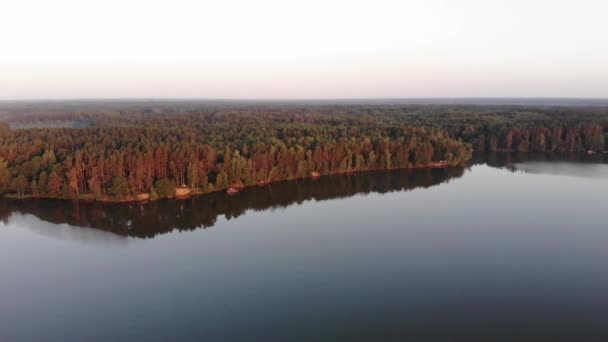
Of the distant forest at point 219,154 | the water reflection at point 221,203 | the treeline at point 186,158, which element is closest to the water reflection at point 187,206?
the water reflection at point 221,203

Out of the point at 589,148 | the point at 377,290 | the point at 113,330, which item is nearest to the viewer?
the point at 113,330

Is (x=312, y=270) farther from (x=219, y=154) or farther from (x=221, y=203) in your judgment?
(x=219, y=154)

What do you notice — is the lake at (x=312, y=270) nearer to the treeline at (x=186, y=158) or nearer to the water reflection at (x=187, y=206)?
the water reflection at (x=187, y=206)

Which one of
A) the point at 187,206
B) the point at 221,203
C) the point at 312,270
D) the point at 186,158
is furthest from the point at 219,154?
the point at 312,270

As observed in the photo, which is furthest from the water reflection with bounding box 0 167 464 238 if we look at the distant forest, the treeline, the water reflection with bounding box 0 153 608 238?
the distant forest

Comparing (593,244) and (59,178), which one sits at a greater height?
(59,178)

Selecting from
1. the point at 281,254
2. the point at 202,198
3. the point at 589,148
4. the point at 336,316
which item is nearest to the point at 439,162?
the point at 589,148

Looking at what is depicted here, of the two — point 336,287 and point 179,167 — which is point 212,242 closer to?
point 336,287
